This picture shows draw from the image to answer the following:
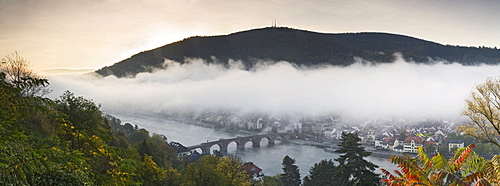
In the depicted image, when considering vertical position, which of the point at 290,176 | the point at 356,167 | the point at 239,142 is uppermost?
the point at 356,167

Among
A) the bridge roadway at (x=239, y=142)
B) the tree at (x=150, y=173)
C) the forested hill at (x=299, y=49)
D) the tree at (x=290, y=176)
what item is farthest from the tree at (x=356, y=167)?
the forested hill at (x=299, y=49)

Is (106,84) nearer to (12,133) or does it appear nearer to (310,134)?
(310,134)

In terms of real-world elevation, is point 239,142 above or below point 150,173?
below

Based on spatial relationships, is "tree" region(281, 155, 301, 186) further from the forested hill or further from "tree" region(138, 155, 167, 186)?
the forested hill

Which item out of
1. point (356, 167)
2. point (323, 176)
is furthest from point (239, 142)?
point (356, 167)

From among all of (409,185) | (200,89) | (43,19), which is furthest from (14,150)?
(200,89)

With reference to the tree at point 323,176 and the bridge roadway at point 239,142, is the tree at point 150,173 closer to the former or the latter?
the tree at point 323,176

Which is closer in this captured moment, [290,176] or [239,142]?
[290,176]

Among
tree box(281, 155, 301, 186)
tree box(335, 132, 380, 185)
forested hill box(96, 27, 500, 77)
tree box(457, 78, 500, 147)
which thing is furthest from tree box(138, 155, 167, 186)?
forested hill box(96, 27, 500, 77)

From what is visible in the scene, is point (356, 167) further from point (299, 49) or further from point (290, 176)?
point (299, 49)
